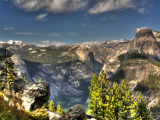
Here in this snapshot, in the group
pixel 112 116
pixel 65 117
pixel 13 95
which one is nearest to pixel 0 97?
pixel 13 95

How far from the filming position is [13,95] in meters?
27.6

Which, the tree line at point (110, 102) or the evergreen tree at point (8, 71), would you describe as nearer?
the evergreen tree at point (8, 71)

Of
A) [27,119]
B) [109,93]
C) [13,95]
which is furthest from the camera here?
[109,93]

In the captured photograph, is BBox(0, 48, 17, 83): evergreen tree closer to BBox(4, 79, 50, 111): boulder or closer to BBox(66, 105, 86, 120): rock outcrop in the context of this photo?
BBox(4, 79, 50, 111): boulder

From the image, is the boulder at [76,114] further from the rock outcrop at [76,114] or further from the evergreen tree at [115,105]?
the evergreen tree at [115,105]

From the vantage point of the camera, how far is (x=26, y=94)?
2694 cm

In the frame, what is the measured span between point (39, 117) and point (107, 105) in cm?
2373

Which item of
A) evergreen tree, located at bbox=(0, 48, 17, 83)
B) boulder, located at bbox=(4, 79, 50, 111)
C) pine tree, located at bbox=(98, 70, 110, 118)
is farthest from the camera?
pine tree, located at bbox=(98, 70, 110, 118)

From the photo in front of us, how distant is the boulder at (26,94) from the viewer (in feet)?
84.6

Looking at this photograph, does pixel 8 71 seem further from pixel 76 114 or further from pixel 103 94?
pixel 103 94

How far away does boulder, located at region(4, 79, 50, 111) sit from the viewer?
2577 centimetres

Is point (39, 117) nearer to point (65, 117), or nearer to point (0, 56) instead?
point (65, 117)

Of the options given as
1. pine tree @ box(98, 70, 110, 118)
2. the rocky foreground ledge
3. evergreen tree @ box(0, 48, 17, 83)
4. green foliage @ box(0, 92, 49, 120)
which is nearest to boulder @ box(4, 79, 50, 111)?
the rocky foreground ledge

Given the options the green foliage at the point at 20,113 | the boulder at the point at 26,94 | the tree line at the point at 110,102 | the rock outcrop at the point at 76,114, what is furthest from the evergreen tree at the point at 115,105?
the green foliage at the point at 20,113
